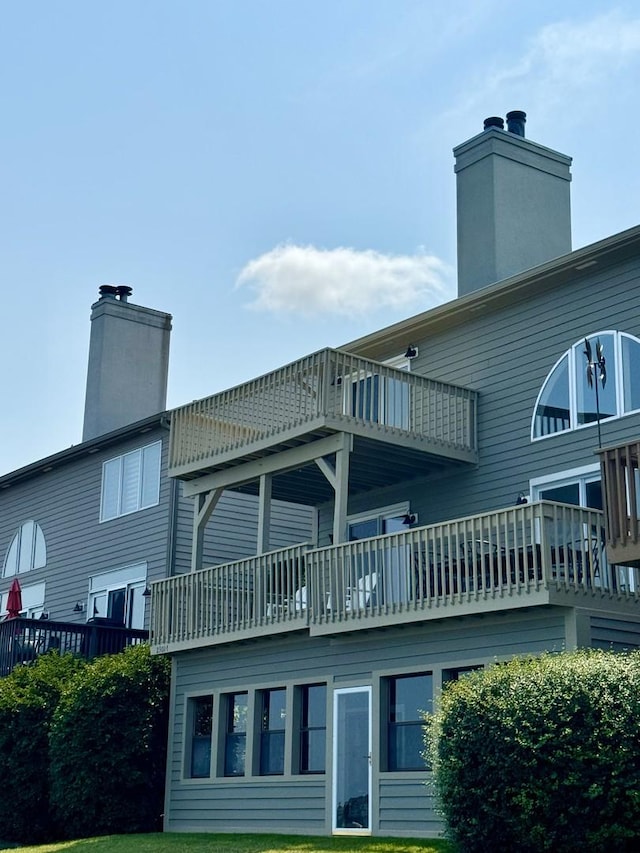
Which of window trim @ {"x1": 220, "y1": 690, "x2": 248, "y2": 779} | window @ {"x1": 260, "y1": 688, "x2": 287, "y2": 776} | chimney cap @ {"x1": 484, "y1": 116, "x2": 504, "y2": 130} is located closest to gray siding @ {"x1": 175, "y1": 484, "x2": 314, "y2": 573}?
window trim @ {"x1": 220, "y1": 690, "x2": 248, "y2": 779}

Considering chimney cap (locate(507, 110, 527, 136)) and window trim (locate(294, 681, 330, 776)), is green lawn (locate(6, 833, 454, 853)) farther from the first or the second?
chimney cap (locate(507, 110, 527, 136))

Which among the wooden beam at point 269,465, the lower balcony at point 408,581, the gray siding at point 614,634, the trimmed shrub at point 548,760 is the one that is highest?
the wooden beam at point 269,465

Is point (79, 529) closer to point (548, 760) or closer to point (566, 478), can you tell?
point (566, 478)

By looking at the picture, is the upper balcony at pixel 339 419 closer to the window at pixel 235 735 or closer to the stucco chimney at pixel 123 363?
the window at pixel 235 735

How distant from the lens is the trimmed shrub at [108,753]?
66.8 ft

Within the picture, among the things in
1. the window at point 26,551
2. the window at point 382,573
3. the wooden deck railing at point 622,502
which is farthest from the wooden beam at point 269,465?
the window at point 26,551

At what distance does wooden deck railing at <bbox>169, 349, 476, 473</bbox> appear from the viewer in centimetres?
1936

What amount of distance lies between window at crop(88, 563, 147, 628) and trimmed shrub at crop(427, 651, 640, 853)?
13.1 meters

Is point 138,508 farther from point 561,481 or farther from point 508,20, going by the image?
point 508,20

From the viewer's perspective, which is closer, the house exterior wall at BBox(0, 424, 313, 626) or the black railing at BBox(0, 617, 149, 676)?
the black railing at BBox(0, 617, 149, 676)

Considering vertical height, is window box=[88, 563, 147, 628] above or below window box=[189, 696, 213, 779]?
above

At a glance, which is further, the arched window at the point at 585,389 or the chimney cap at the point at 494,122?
the chimney cap at the point at 494,122

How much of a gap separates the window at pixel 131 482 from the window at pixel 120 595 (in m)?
1.27

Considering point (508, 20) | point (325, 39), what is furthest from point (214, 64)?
point (508, 20)
